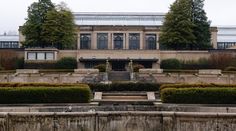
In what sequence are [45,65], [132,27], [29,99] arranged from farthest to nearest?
[132,27]
[45,65]
[29,99]

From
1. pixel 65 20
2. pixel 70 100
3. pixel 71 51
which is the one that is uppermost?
pixel 65 20

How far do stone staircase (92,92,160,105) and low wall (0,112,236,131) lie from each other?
1389 centimetres

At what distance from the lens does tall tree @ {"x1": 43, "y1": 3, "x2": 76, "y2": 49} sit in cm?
6041

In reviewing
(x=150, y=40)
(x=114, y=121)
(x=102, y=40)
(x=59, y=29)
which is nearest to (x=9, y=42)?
(x=102, y=40)

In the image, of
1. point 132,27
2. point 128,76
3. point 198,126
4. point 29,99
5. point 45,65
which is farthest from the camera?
point 132,27

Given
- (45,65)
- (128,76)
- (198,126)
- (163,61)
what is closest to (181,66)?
(163,61)

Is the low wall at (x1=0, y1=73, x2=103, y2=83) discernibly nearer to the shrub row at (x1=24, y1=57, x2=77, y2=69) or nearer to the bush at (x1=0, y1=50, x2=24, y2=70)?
the shrub row at (x1=24, y1=57, x2=77, y2=69)

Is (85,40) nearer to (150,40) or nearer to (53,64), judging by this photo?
(150,40)

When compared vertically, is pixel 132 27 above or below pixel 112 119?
above

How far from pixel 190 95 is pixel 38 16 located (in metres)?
40.9

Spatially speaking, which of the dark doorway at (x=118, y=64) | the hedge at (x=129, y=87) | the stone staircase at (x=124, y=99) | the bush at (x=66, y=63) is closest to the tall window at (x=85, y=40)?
the dark doorway at (x=118, y=64)

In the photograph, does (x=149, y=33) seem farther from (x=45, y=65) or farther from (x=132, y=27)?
(x=45, y=65)

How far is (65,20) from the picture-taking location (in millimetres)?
62344

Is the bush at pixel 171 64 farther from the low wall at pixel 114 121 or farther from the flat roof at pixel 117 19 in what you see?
the low wall at pixel 114 121
